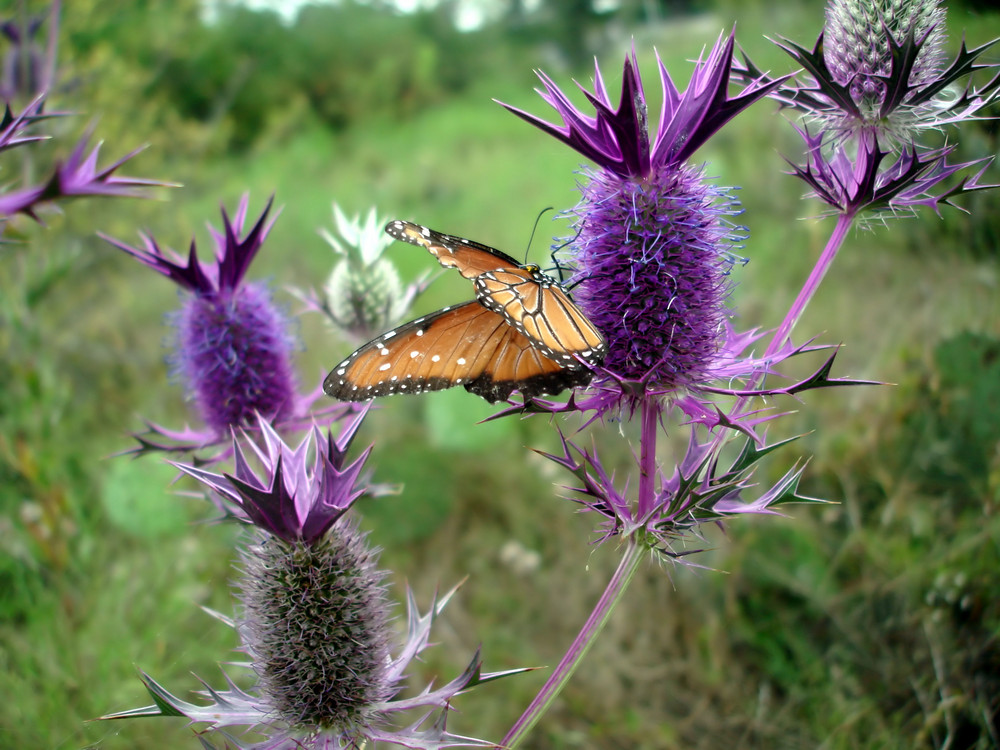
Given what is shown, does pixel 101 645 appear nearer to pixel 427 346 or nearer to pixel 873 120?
pixel 427 346

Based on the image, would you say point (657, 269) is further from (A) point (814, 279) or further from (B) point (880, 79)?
(B) point (880, 79)

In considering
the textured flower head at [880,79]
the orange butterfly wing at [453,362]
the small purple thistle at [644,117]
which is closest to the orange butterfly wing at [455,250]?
the orange butterfly wing at [453,362]

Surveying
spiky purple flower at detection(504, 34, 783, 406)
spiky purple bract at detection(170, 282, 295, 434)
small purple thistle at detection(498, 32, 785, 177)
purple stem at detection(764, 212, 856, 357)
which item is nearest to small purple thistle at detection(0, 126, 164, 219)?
spiky purple bract at detection(170, 282, 295, 434)

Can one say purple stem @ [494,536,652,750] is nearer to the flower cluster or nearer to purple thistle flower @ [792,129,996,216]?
purple thistle flower @ [792,129,996,216]

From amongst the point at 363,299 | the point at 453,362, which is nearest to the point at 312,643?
the point at 453,362

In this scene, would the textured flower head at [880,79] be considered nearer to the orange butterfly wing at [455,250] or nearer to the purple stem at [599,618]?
the orange butterfly wing at [455,250]
